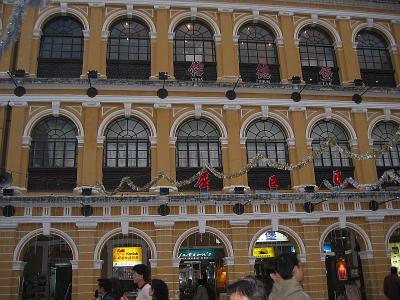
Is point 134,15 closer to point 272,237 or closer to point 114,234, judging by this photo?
point 114,234

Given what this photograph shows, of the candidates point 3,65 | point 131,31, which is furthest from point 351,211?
point 3,65

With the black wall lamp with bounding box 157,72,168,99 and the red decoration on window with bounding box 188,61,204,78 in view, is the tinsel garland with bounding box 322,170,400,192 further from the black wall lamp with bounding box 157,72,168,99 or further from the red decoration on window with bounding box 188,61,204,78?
the black wall lamp with bounding box 157,72,168,99

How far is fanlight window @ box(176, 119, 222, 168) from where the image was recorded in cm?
1817

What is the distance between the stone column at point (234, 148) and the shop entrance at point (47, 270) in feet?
24.5

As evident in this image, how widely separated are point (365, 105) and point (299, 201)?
207 inches

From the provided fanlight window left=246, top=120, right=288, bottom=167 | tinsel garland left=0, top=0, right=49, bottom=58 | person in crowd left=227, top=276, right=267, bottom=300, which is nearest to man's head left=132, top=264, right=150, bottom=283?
person in crowd left=227, top=276, right=267, bottom=300

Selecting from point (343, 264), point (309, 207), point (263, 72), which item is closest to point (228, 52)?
point (263, 72)

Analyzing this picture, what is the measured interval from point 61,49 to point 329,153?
11.9 meters

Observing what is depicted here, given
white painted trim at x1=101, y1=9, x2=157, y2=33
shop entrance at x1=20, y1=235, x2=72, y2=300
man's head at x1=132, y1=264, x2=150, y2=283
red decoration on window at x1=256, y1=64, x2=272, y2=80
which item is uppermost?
white painted trim at x1=101, y1=9, x2=157, y2=33

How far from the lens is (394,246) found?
19.3 m

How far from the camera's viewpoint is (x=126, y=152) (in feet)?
58.7

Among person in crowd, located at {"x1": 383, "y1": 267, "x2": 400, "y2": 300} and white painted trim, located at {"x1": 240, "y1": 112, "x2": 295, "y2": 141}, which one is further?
white painted trim, located at {"x1": 240, "y1": 112, "x2": 295, "y2": 141}

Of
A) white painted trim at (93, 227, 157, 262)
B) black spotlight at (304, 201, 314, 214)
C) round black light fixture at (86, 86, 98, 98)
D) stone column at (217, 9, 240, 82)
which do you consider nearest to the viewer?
white painted trim at (93, 227, 157, 262)

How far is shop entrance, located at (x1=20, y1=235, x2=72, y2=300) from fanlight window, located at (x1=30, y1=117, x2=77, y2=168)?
Result: 3.53 metres
